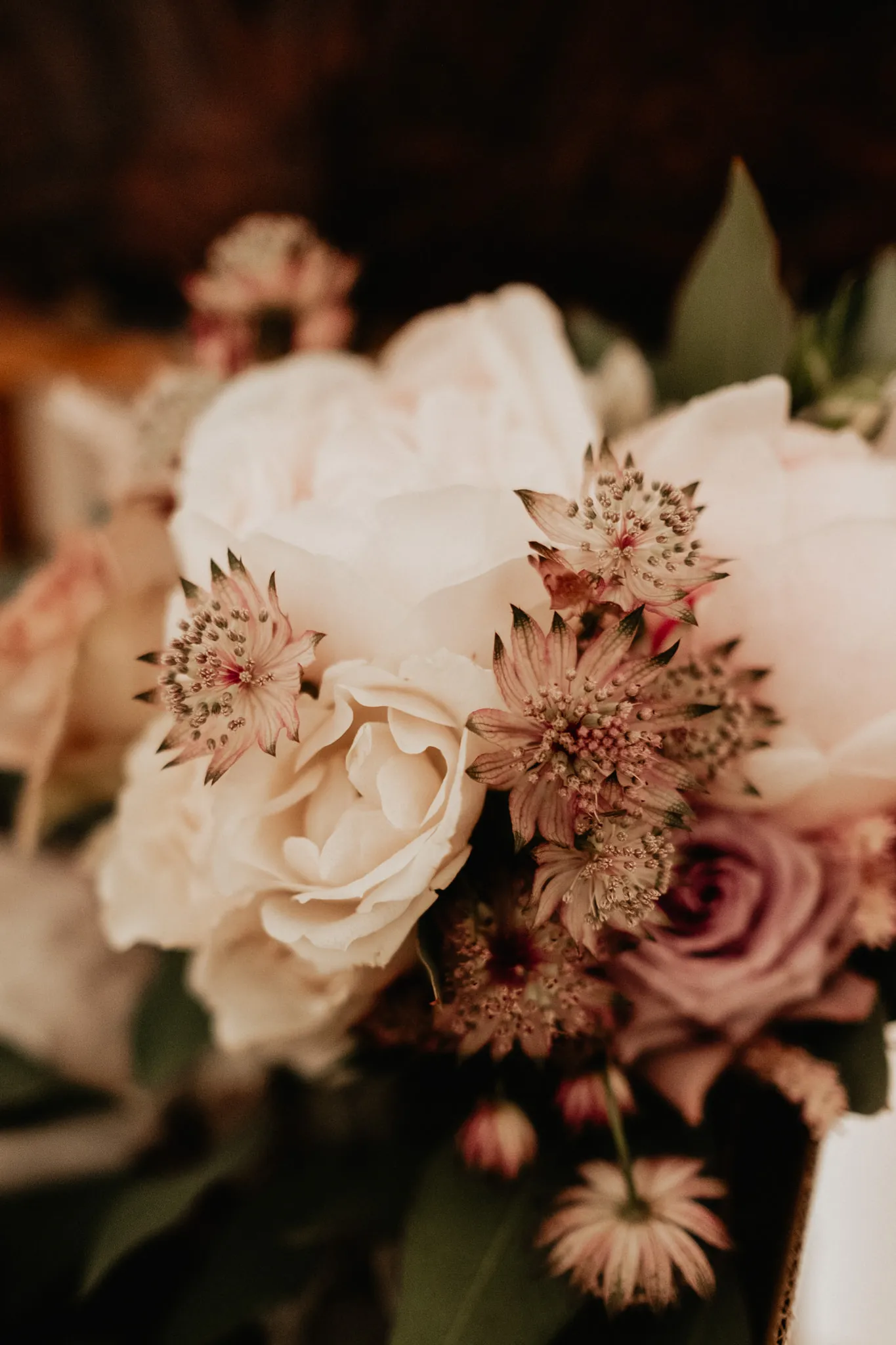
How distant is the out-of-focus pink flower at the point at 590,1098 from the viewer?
33 centimetres

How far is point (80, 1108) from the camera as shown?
22.5 inches

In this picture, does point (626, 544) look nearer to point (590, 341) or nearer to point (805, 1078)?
point (805, 1078)

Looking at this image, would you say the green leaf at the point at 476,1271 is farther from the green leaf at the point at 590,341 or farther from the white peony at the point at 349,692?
the green leaf at the point at 590,341

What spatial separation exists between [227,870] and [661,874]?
13 centimetres

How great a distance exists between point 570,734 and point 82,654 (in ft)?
0.92

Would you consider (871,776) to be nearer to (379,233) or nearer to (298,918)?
(298,918)

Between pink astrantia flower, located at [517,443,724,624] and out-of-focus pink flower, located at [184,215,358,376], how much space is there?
0.34 m

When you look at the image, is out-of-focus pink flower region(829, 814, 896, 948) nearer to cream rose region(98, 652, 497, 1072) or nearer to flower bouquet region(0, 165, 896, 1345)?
flower bouquet region(0, 165, 896, 1345)

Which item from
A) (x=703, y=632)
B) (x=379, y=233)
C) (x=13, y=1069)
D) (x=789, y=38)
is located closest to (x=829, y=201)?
(x=789, y=38)

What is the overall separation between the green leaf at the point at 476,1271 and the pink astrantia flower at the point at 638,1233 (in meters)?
0.01

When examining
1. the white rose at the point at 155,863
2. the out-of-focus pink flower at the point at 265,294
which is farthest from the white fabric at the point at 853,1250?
the out-of-focus pink flower at the point at 265,294

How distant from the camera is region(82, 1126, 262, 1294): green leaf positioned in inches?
15.8

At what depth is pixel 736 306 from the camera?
0.41 m

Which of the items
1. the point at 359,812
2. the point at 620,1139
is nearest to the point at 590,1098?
the point at 620,1139
